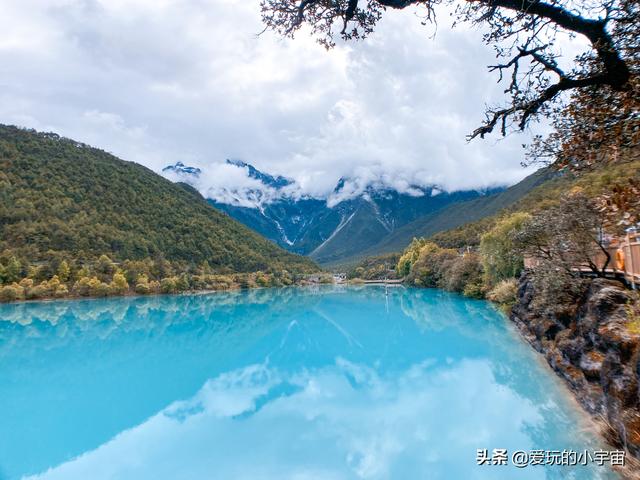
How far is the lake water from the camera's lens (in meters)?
7.92

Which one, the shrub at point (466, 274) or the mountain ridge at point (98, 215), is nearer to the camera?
the shrub at point (466, 274)

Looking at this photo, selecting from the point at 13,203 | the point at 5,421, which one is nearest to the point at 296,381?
the point at 5,421

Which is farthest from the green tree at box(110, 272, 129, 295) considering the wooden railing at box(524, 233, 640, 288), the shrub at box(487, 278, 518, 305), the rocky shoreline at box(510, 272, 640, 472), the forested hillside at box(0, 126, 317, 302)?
the wooden railing at box(524, 233, 640, 288)

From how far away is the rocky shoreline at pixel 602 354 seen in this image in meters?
5.79

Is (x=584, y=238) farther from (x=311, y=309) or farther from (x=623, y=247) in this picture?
(x=311, y=309)

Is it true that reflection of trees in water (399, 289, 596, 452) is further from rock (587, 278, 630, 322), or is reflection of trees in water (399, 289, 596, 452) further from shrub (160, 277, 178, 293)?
shrub (160, 277, 178, 293)

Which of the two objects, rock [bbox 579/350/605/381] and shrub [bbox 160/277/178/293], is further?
shrub [bbox 160/277/178/293]

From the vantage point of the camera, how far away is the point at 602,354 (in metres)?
7.97

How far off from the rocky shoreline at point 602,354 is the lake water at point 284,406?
0.59m

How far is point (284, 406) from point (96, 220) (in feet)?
219

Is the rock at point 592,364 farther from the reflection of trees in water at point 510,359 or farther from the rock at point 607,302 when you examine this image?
the reflection of trees in water at point 510,359

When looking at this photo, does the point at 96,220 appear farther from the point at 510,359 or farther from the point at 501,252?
the point at 510,359

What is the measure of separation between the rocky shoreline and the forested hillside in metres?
55.7

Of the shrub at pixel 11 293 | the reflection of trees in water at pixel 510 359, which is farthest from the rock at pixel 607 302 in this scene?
the shrub at pixel 11 293
